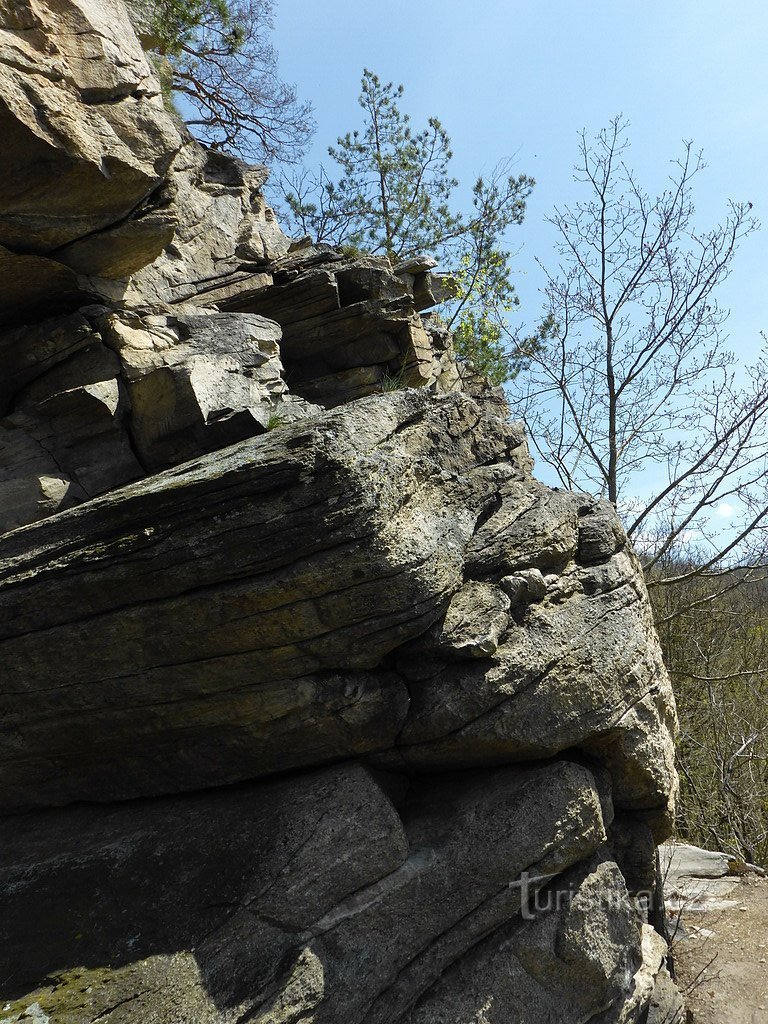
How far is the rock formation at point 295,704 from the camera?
5340 millimetres

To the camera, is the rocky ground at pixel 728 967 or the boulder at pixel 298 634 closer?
the boulder at pixel 298 634

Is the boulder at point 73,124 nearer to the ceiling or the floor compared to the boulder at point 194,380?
nearer to the ceiling

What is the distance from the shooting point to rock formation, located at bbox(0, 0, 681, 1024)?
17.5 feet

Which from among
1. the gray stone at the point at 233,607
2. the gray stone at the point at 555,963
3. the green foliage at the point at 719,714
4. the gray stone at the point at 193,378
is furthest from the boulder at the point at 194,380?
the green foliage at the point at 719,714

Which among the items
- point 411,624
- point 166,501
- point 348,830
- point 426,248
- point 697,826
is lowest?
point 697,826

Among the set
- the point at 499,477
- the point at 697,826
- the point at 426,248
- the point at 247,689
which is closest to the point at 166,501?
the point at 247,689

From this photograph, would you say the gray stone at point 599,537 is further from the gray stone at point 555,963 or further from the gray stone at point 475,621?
the gray stone at point 555,963

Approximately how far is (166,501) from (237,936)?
9.40 ft

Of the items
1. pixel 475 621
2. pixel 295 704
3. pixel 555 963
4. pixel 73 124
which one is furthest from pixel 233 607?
pixel 73 124

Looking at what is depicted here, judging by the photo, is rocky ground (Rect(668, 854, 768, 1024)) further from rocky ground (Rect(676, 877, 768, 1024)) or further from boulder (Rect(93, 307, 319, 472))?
boulder (Rect(93, 307, 319, 472))

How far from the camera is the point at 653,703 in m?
6.95

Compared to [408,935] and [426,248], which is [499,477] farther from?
[426,248]

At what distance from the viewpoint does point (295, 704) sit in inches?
226

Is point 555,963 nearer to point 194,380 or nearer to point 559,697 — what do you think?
point 559,697
